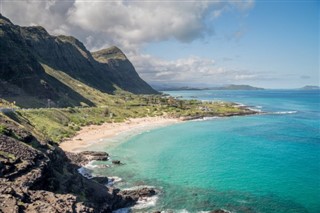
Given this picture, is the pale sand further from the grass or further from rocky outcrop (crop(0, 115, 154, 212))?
rocky outcrop (crop(0, 115, 154, 212))

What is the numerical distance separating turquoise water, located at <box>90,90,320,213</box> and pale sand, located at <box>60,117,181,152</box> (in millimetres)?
10115

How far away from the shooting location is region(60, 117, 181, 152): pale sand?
90125 mm

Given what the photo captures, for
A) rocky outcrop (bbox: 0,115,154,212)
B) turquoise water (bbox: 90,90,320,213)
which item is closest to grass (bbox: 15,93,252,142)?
rocky outcrop (bbox: 0,115,154,212)

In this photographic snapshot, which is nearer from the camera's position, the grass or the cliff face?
the cliff face

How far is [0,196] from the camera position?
30016 millimetres

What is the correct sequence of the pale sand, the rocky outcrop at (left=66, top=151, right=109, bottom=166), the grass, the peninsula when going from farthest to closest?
the grass, the pale sand, the rocky outcrop at (left=66, top=151, right=109, bottom=166), the peninsula

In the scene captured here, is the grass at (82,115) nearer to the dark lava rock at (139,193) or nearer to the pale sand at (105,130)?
the pale sand at (105,130)

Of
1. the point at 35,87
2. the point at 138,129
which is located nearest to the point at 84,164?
the point at 138,129

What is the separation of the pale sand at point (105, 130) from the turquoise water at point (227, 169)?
398 inches

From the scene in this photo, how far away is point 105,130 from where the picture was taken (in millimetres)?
117688

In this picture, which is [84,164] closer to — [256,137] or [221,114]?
[256,137]

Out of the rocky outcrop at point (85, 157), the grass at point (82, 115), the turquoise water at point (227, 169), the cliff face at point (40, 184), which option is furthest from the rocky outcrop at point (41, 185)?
the rocky outcrop at point (85, 157)

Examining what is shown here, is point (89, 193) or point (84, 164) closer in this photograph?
point (89, 193)

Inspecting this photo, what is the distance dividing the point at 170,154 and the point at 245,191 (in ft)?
106
